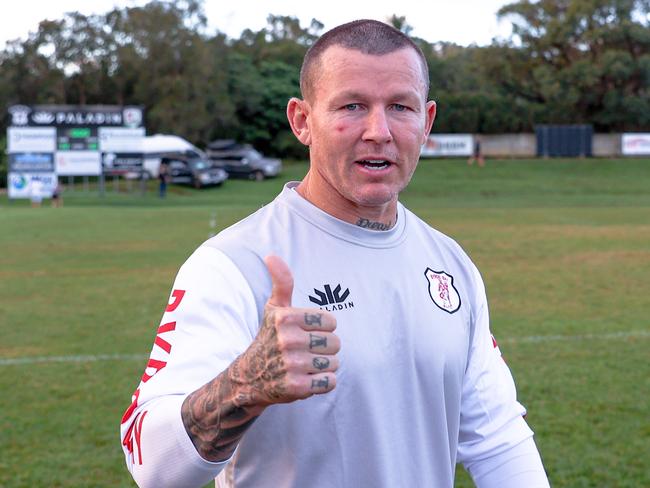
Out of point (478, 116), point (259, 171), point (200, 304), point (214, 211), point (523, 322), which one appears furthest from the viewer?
point (478, 116)

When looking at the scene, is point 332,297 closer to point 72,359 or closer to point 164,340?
point 164,340

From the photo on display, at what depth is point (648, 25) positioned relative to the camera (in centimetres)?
6662

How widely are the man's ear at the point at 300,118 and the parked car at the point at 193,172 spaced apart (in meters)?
47.9

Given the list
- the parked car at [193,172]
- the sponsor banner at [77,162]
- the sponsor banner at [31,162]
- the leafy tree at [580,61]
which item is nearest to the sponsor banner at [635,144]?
the leafy tree at [580,61]

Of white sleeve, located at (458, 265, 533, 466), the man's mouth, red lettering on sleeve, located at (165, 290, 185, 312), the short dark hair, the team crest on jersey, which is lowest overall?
white sleeve, located at (458, 265, 533, 466)

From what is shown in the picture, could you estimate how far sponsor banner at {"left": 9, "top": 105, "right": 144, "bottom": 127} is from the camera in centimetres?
4431

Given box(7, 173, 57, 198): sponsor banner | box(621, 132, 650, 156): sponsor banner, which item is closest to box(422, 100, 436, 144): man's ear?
box(7, 173, 57, 198): sponsor banner

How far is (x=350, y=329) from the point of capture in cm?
262

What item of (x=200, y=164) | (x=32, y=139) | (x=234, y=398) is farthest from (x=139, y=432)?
(x=200, y=164)

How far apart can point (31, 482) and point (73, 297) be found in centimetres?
822

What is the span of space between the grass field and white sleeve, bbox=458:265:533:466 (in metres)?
3.35

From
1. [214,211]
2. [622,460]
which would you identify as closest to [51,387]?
[622,460]

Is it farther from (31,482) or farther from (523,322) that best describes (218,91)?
(31,482)

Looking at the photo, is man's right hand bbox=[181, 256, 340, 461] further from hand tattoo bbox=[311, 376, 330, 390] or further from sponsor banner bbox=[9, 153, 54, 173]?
sponsor banner bbox=[9, 153, 54, 173]
